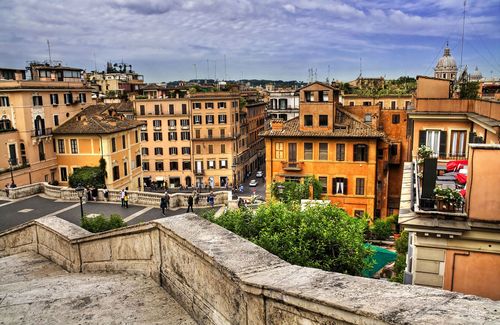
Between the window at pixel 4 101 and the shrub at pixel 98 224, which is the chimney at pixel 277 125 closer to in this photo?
the shrub at pixel 98 224

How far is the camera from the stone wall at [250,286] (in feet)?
Answer: 10.2

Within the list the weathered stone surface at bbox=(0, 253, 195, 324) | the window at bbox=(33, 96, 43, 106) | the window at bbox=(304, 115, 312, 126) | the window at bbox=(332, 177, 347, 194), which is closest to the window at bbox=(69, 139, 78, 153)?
the window at bbox=(33, 96, 43, 106)

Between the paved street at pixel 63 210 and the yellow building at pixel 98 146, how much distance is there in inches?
337

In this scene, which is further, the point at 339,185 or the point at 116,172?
the point at 116,172

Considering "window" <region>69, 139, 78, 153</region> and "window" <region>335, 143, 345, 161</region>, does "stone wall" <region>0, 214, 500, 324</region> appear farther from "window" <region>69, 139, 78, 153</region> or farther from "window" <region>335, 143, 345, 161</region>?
"window" <region>69, 139, 78, 153</region>

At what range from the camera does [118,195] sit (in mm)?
31516

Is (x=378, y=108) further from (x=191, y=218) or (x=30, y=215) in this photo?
(x=191, y=218)

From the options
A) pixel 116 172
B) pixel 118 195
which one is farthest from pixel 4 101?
pixel 118 195

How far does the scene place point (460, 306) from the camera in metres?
3.06

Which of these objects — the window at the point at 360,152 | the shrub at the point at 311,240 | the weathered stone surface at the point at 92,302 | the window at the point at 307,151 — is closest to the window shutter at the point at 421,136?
the window at the point at 360,152

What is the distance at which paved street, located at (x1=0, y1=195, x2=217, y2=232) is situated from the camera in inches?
1046

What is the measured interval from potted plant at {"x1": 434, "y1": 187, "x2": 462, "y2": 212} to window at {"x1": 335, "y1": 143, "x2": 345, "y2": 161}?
28217 mm

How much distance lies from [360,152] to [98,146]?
23.8 meters

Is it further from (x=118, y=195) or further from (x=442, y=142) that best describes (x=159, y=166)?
(x=442, y=142)
